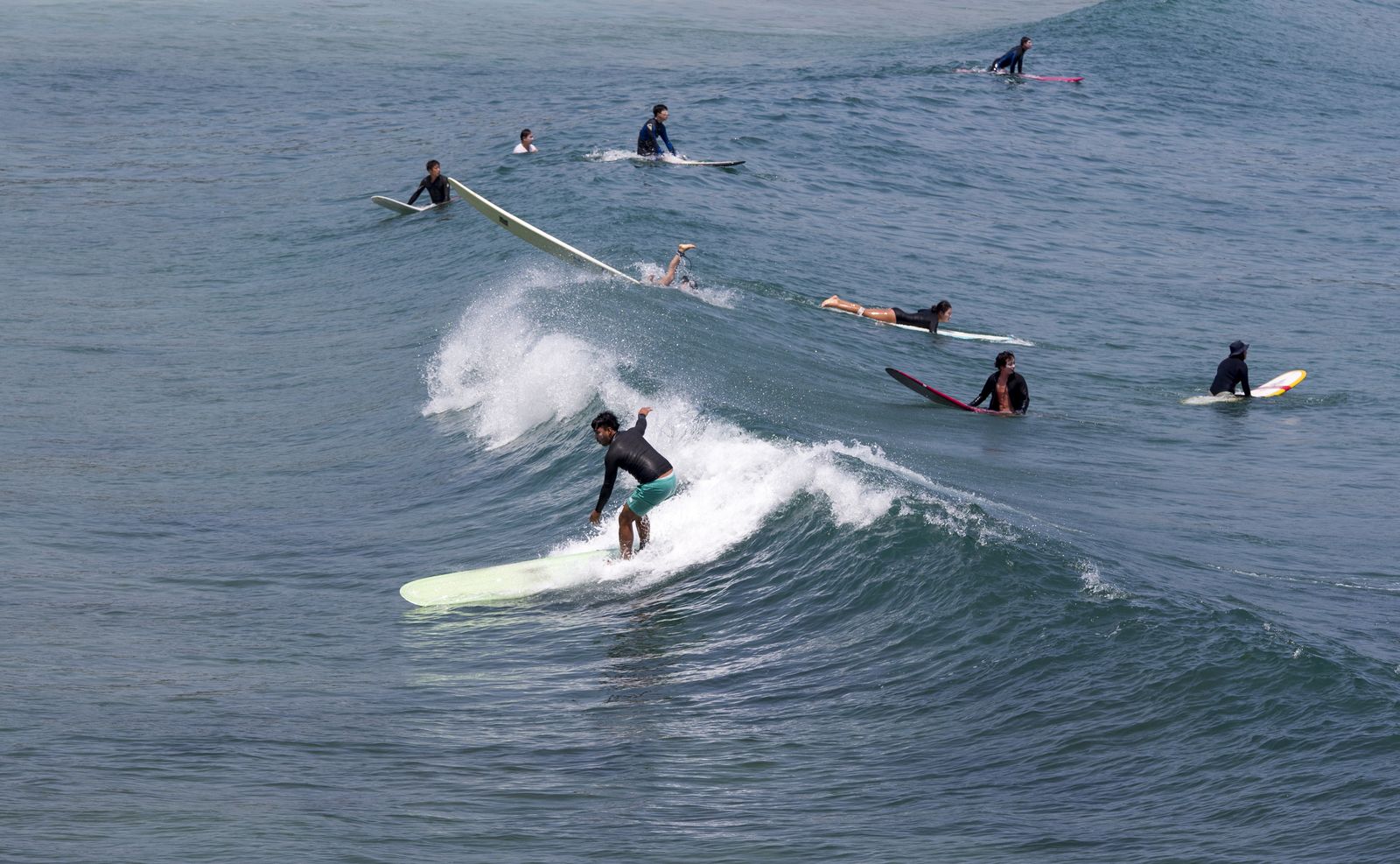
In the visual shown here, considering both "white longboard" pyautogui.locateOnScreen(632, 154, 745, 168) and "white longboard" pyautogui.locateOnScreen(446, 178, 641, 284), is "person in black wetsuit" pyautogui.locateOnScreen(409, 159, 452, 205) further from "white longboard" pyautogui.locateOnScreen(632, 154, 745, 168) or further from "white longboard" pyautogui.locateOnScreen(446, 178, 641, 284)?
"white longboard" pyautogui.locateOnScreen(632, 154, 745, 168)

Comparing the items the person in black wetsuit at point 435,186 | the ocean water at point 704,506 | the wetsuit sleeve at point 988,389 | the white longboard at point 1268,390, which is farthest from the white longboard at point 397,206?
the white longboard at point 1268,390

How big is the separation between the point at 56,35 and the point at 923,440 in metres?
56.7

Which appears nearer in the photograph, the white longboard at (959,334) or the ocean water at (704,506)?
the ocean water at (704,506)

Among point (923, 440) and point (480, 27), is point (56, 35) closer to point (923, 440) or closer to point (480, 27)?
point (480, 27)

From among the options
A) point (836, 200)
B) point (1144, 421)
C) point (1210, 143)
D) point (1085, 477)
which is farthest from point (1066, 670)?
point (1210, 143)

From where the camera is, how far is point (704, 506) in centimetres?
1486

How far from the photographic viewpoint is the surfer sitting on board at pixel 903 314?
2562cm

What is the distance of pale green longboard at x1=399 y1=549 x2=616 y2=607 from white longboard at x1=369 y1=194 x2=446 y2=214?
22127 mm

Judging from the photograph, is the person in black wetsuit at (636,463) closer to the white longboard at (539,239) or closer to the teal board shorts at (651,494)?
the teal board shorts at (651,494)

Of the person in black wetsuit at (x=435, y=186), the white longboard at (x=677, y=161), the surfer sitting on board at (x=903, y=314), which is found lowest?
the surfer sitting on board at (x=903, y=314)

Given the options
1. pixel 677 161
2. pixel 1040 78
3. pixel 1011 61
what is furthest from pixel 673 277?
pixel 1040 78

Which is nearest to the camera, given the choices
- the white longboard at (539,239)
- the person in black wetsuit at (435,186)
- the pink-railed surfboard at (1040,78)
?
the white longboard at (539,239)

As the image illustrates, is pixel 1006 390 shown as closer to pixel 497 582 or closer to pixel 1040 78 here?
pixel 497 582

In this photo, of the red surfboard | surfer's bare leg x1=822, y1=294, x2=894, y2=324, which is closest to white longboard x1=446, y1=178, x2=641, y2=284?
surfer's bare leg x1=822, y1=294, x2=894, y2=324
